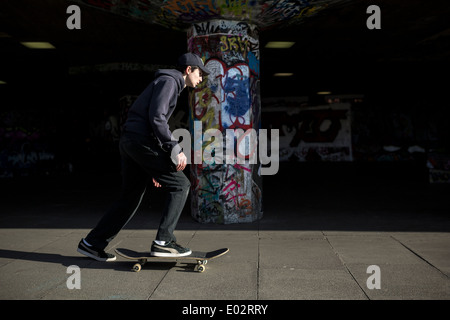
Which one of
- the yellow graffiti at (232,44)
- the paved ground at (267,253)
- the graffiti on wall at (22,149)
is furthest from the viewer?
the graffiti on wall at (22,149)

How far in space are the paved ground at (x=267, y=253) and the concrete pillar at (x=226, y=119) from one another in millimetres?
416

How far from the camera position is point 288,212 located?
26.8ft

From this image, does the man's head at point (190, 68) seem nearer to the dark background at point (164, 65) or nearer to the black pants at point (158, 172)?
the black pants at point (158, 172)

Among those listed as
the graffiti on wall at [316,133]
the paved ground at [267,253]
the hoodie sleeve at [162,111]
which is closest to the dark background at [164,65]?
the graffiti on wall at [316,133]

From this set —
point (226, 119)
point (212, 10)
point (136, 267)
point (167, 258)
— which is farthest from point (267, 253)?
point (212, 10)

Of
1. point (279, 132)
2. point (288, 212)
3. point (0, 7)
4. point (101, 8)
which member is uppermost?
point (0, 7)

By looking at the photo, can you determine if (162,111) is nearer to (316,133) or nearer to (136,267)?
(136,267)

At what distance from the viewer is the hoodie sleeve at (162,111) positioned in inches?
158

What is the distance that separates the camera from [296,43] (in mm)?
13070

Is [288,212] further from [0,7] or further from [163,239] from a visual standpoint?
[0,7]

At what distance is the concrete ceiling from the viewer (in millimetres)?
9617

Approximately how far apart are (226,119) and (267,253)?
2768 mm
